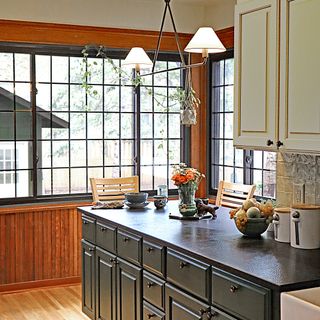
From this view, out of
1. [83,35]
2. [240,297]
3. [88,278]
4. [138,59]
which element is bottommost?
[88,278]

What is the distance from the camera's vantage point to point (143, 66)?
4.49 metres

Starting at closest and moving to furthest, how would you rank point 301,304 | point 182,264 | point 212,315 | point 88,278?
point 301,304 < point 212,315 < point 182,264 < point 88,278

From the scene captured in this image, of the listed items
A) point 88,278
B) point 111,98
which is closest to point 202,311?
point 88,278

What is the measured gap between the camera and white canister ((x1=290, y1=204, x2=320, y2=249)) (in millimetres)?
3088

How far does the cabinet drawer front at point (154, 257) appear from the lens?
3.44 m

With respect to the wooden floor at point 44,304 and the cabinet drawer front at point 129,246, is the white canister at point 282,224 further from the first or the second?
the wooden floor at point 44,304

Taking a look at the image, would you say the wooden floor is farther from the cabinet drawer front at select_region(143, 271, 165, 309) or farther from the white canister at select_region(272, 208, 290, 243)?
the white canister at select_region(272, 208, 290, 243)

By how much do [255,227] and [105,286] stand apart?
4.43 feet

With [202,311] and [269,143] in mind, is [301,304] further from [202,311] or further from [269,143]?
[269,143]

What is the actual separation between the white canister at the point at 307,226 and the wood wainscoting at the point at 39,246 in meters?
3.22

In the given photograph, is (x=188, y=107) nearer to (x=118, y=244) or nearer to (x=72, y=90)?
(x=118, y=244)

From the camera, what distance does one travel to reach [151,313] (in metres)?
3.56

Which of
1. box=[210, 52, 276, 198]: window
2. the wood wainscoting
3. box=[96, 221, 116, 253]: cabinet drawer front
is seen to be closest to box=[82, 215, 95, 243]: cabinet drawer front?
box=[96, 221, 116, 253]: cabinet drawer front

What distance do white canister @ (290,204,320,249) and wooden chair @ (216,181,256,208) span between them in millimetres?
1922
